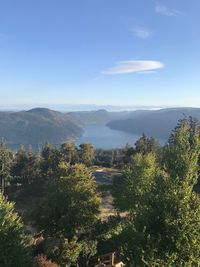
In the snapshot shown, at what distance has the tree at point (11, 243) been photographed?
83.7 feet

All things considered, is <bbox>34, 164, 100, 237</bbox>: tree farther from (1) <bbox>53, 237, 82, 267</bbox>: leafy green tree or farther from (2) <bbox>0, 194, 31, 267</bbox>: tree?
(2) <bbox>0, 194, 31, 267</bbox>: tree

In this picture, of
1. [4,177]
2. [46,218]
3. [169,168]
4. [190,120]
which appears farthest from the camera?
[190,120]

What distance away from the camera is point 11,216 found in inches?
1116

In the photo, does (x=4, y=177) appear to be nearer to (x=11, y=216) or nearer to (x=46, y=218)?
(x=46, y=218)

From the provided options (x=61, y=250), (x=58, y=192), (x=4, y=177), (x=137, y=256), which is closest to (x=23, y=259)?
(x=61, y=250)

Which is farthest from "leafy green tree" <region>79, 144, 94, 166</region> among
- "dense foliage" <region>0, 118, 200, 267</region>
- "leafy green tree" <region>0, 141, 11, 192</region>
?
"dense foliage" <region>0, 118, 200, 267</region>

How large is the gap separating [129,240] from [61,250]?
831cm

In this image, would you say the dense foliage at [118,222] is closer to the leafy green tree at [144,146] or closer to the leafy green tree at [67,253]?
the leafy green tree at [67,253]

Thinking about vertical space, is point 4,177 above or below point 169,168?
below

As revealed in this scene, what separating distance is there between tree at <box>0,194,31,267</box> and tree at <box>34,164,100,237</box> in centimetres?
768

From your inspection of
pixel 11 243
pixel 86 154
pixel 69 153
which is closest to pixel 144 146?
pixel 86 154

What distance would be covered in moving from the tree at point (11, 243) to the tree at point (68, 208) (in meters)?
7.68

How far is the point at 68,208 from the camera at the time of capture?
116 feet

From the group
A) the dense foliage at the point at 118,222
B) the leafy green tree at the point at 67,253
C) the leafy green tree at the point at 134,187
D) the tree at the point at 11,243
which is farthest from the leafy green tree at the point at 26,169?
the tree at the point at 11,243
